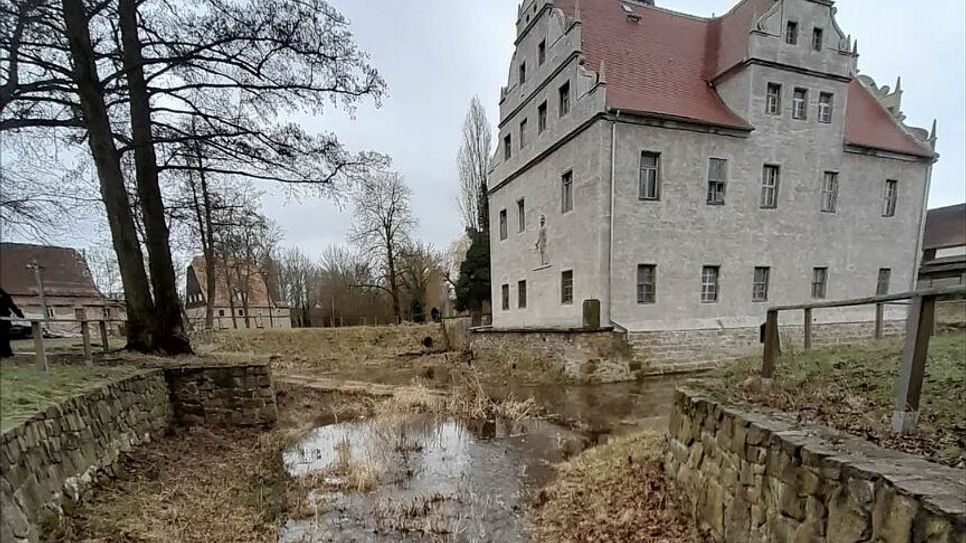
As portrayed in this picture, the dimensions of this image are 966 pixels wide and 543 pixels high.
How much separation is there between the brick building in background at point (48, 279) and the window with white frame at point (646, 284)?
40.0 feet

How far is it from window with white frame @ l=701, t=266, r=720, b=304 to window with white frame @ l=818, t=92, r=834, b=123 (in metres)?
6.55

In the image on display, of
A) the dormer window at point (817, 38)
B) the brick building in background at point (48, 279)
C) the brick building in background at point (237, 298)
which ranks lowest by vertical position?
the brick building in background at point (237, 298)

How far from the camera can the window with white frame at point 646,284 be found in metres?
12.9

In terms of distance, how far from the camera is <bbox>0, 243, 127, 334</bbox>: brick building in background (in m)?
2.03

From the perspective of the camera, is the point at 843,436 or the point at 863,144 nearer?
the point at 843,436

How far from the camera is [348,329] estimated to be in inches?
876

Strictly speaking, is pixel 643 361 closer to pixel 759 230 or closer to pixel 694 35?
pixel 759 230

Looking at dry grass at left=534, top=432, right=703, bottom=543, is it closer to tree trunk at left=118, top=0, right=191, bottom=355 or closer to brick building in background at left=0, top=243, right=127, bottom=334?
brick building in background at left=0, top=243, right=127, bottom=334

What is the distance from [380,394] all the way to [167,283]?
5224 millimetres

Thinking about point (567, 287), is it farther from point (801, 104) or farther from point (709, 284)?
point (801, 104)

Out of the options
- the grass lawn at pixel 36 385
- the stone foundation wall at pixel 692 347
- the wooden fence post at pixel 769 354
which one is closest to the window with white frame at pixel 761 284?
the stone foundation wall at pixel 692 347

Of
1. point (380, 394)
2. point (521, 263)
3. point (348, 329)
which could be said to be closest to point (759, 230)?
point (521, 263)

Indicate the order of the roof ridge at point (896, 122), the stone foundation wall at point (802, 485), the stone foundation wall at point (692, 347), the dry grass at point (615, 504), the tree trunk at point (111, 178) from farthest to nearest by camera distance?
the roof ridge at point (896, 122) < the stone foundation wall at point (692, 347) < the tree trunk at point (111, 178) < the dry grass at point (615, 504) < the stone foundation wall at point (802, 485)

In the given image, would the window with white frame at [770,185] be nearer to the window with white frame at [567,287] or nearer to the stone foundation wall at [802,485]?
the window with white frame at [567,287]
